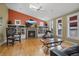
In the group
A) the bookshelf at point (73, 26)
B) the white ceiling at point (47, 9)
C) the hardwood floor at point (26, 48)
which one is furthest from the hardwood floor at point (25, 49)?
the bookshelf at point (73, 26)

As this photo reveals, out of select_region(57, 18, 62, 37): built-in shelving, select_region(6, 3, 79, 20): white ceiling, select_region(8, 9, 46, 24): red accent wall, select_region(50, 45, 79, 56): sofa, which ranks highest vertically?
select_region(6, 3, 79, 20): white ceiling

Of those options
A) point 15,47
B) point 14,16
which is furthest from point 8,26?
point 15,47

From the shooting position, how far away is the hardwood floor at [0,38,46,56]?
10.6ft

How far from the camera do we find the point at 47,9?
3365mm

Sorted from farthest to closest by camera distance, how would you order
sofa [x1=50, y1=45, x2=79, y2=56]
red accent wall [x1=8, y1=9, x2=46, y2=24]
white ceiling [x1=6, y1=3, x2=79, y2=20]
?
1. red accent wall [x1=8, y1=9, x2=46, y2=24]
2. white ceiling [x1=6, y1=3, x2=79, y2=20]
3. sofa [x1=50, y1=45, x2=79, y2=56]

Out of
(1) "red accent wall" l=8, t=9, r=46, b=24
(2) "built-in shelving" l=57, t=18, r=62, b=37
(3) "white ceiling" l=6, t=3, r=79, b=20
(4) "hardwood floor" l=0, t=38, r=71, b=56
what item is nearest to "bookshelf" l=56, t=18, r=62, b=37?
(2) "built-in shelving" l=57, t=18, r=62, b=37

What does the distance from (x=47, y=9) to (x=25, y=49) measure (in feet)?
3.62

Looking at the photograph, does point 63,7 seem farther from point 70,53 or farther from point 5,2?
point 5,2

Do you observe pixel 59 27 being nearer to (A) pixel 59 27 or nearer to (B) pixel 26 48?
(A) pixel 59 27

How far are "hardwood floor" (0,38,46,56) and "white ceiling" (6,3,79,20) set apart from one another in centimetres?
65

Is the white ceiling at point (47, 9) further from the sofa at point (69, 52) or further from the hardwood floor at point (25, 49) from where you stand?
the sofa at point (69, 52)

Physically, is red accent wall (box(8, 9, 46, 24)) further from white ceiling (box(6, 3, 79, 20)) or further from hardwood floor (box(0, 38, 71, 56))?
hardwood floor (box(0, 38, 71, 56))

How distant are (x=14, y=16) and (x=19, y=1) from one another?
42cm

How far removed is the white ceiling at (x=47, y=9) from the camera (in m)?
3.18
